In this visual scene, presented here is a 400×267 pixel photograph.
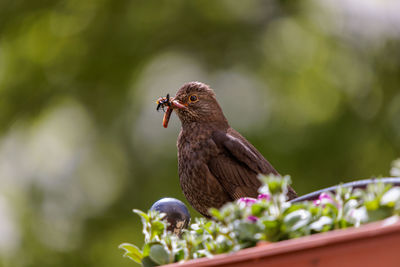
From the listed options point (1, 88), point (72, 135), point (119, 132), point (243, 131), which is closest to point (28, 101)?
point (1, 88)

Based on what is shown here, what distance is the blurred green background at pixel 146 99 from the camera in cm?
755

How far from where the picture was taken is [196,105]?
9.98 ft

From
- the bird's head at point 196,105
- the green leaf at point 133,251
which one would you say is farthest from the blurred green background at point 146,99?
the green leaf at point 133,251

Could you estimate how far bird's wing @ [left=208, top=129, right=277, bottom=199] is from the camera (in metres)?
2.67

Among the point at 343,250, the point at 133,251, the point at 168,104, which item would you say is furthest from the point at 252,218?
the point at 168,104

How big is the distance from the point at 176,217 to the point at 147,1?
8.37m

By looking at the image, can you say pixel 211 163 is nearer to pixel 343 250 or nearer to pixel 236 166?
pixel 236 166

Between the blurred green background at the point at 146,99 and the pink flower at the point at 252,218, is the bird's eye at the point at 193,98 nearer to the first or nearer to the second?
the pink flower at the point at 252,218

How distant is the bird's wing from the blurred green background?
427 centimetres

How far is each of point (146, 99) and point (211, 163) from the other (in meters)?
5.96

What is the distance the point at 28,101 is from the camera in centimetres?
935

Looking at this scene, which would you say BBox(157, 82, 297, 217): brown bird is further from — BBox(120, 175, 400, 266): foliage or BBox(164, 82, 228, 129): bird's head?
BBox(120, 175, 400, 266): foliage

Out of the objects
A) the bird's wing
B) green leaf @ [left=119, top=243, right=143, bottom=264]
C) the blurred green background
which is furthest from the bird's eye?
the blurred green background

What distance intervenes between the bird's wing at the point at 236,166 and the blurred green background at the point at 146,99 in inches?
168
